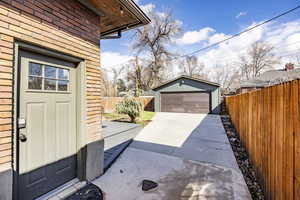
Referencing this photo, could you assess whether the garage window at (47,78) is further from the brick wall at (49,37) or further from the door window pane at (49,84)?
the brick wall at (49,37)

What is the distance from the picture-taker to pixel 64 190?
263cm

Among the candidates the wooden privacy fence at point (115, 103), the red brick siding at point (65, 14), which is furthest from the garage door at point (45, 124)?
the wooden privacy fence at point (115, 103)

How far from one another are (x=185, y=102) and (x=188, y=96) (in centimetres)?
59

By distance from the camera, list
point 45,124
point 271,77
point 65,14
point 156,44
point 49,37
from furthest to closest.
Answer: point 156,44, point 271,77, point 65,14, point 45,124, point 49,37

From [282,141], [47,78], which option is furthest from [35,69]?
[282,141]

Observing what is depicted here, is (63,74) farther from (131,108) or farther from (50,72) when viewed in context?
A: (131,108)

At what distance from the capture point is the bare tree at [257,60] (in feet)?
92.0

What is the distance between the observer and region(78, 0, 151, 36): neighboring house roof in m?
2.95

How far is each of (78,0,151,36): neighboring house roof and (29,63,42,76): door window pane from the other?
4.62 feet

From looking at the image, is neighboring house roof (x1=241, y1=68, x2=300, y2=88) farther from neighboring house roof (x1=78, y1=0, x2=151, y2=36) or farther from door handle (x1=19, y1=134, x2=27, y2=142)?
door handle (x1=19, y1=134, x2=27, y2=142)

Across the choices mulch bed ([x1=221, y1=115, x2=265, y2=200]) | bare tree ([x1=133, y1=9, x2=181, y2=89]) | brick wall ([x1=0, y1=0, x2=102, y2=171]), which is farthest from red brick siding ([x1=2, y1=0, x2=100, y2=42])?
bare tree ([x1=133, y1=9, x2=181, y2=89])

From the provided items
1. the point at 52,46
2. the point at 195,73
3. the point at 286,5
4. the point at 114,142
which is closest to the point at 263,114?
the point at 52,46

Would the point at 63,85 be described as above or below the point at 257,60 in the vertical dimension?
below

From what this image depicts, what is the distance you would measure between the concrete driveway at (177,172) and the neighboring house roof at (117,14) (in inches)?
134
